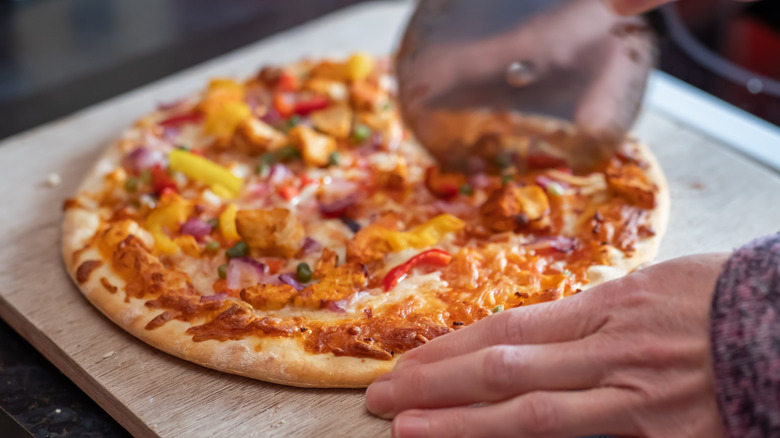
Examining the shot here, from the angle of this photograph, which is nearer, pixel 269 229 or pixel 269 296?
pixel 269 296

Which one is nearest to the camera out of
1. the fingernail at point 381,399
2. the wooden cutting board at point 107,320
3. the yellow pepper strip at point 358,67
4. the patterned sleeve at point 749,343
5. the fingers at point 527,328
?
the patterned sleeve at point 749,343

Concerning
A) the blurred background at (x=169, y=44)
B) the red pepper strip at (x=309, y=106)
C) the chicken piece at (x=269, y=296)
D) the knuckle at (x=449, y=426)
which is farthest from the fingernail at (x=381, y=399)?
the blurred background at (x=169, y=44)

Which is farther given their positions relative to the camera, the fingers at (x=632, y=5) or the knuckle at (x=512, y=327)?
the fingers at (x=632, y=5)

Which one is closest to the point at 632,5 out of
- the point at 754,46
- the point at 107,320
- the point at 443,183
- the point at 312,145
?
the point at 443,183

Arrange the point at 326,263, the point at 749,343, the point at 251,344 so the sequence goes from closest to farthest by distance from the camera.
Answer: the point at 749,343 < the point at 251,344 < the point at 326,263

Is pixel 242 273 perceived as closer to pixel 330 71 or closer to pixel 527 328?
pixel 527 328

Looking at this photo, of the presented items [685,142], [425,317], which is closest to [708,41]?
[685,142]

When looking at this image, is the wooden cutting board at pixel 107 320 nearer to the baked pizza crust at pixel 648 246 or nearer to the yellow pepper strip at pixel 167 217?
the baked pizza crust at pixel 648 246
